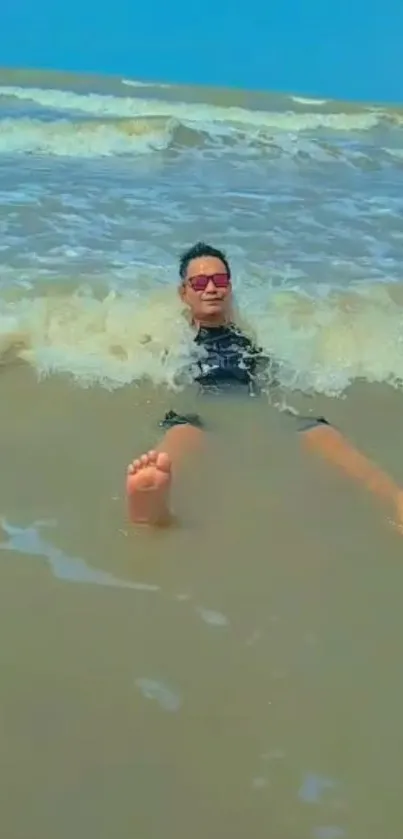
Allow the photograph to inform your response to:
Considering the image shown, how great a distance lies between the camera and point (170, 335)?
13.9 feet

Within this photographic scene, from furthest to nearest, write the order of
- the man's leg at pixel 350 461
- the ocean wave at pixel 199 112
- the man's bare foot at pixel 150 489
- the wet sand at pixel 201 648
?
1. the ocean wave at pixel 199 112
2. the man's leg at pixel 350 461
3. the man's bare foot at pixel 150 489
4. the wet sand at pixel 201 648

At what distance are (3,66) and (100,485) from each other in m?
11.0

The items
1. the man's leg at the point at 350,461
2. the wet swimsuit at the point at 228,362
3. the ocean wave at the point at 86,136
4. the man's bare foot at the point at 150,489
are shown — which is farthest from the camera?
the ocean wave at the point at 86,136

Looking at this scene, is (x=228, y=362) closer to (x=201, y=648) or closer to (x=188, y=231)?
(x=201, y=648)

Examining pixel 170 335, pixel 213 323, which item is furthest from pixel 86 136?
pixel 213 323

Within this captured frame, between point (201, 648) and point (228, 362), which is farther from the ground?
point (228, 362)

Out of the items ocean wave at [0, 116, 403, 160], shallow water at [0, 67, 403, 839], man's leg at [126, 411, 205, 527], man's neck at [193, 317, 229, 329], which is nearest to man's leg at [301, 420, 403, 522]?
shallow water at [0, 67, 403, 839]

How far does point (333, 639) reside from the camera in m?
2.24

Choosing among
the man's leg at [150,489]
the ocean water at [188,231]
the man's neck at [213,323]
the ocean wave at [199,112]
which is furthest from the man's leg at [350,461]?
the ocean wave at [199,112]

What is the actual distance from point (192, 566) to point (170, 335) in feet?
6.02

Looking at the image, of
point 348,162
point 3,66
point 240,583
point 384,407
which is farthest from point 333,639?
point 3,66

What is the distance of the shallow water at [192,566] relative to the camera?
182cm

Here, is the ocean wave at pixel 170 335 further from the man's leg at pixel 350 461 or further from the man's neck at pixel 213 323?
the man's leg at pixel 350 461

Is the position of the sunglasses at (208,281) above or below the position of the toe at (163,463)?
above
